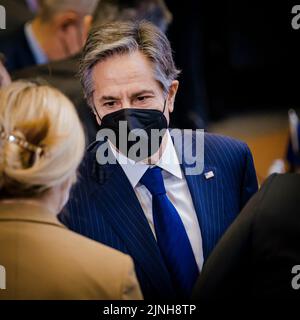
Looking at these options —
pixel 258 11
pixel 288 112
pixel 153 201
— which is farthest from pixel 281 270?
pixel 258 11

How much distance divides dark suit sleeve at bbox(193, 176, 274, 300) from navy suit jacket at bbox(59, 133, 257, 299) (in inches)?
3.7

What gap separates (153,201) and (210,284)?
0.78ft

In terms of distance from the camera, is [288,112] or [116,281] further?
[288,112]

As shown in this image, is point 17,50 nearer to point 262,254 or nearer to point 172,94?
point 172,94

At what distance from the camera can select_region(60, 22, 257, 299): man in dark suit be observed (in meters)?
1.48

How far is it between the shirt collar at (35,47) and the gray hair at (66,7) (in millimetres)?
80

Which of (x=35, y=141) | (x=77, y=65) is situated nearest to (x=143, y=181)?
(x=35, y=141)

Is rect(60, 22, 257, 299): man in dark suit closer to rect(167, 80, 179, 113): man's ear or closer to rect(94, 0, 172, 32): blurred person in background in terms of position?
rect(167, 80, 179, 113): man's ear

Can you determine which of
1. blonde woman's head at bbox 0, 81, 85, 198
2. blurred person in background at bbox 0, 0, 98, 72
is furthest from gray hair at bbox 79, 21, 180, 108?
blurred person in background at bbox 0, 0, 98, 72

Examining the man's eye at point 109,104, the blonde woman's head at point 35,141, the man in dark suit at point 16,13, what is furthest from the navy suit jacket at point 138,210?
the man in dark suit at point 16,13

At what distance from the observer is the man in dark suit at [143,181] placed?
1.48 meters

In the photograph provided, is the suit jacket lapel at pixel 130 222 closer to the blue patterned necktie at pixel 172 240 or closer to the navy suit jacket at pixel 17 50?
the blue patterned necktie at pixel 172 240

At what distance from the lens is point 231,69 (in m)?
2.61
